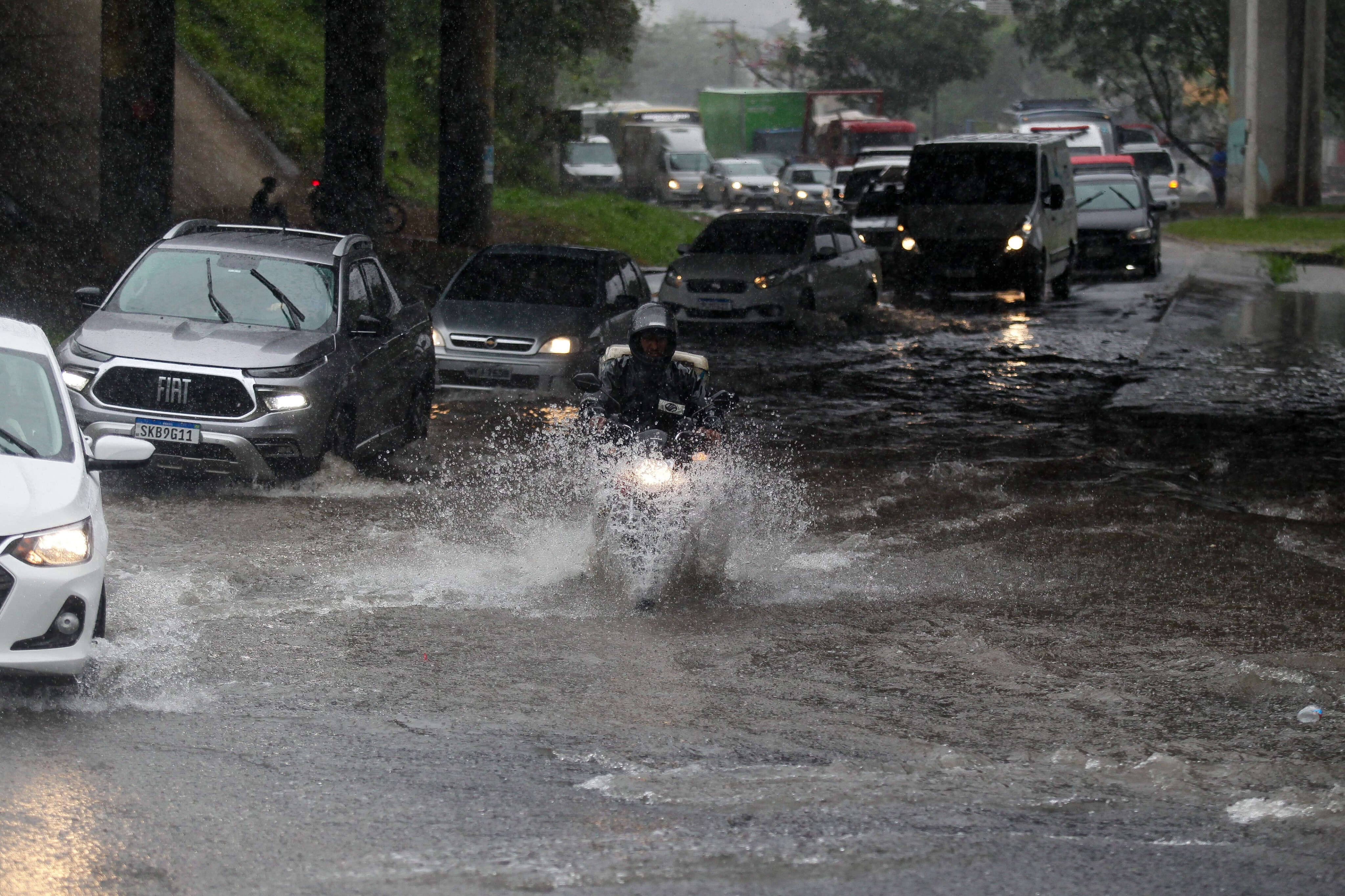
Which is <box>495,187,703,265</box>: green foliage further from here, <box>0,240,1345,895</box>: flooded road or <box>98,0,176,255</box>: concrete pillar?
<box>0,240,1345,895</box>: flooded road

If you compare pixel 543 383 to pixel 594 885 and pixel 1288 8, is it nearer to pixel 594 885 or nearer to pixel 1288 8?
pixel 594 885

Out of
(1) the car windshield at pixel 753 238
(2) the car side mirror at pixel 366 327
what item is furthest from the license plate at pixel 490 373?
(1) the car windshield at pixel 753 238

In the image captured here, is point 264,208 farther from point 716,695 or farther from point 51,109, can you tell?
point 716,695

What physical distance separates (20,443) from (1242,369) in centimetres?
1498

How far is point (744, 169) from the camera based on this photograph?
54688 mm

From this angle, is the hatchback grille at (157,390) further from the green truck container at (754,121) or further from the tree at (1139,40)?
the green truck container at (754,121)

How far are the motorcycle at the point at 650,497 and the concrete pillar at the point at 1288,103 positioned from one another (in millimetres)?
44118

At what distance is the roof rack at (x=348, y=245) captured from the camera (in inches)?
467

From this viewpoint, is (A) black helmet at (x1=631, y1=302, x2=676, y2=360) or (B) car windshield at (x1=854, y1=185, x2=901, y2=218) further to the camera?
(B) car windshield at (x1=854, y1=185, x2=901, y2=218)

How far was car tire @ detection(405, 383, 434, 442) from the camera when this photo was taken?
12.6 metres

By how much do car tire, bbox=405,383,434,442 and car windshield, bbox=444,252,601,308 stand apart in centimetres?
313

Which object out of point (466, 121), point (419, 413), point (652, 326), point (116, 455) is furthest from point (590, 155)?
point (116, 455)

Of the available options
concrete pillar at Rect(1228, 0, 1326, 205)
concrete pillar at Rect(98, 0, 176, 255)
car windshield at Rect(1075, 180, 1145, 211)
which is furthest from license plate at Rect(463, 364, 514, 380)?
concrete pillar at Rect(1228, 0, 1326, 205)

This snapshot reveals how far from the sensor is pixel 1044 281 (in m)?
25.6
